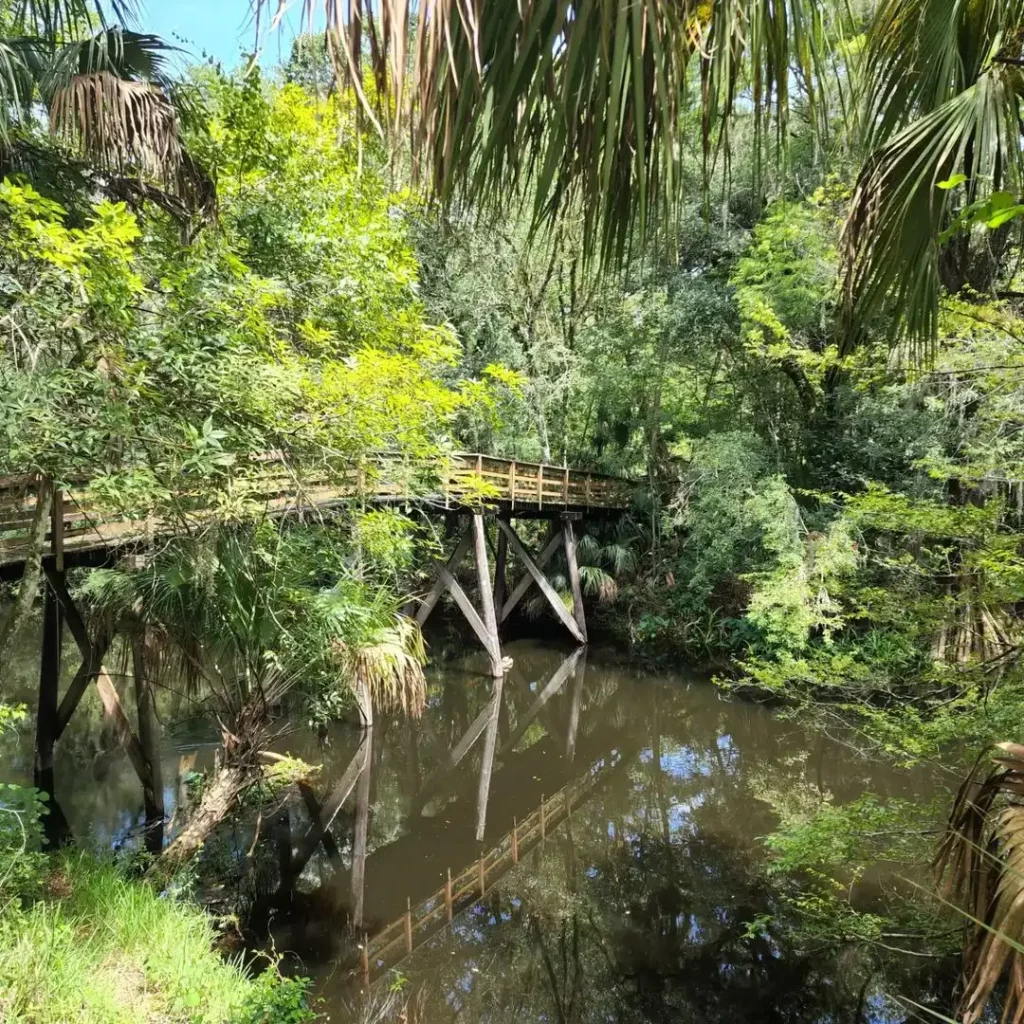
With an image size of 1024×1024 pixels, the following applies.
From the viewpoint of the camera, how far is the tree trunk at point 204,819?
4.52m

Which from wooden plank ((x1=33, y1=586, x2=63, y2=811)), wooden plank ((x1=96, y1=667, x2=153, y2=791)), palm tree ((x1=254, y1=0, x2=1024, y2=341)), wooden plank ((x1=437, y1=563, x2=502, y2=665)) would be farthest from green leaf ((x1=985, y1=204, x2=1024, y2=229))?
wooden plank ((x1=437, y1=563, x2=502, y2=665))

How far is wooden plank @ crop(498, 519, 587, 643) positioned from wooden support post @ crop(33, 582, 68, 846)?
23.3ft

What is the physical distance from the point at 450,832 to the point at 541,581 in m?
6.36

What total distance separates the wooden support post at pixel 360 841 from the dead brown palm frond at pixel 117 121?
4.94 m

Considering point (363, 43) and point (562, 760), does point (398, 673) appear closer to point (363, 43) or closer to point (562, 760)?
point (562, 760)

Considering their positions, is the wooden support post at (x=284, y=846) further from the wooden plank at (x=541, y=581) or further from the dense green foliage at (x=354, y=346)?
the wooden plank at (x=541, y=581)

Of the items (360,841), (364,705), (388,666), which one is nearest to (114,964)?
(388,666)

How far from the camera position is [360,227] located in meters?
5.66

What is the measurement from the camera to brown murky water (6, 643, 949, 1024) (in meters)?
4.27

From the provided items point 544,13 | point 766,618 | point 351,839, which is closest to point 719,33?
point 544,13

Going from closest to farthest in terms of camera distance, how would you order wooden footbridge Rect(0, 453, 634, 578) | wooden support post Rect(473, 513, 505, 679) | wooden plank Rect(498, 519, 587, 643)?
wooden footbridge Rect(0, 453, 634, 578) → wooden support post Rect(473, 513, 505, 679) → wooden plank Rect(498, 519, 587, 643)

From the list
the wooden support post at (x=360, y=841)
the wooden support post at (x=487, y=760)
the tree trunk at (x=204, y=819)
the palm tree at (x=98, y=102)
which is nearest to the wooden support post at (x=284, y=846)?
the wooden support post at (x=360, y=841)

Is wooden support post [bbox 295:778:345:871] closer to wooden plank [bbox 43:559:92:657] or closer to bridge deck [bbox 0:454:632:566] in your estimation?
wooden plank [bbox 43:559:92:657]

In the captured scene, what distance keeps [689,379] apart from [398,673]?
30.7 feet
